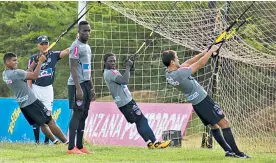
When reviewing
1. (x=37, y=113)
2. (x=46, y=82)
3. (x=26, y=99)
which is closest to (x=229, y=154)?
(x=37, y=113)

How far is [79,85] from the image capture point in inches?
436

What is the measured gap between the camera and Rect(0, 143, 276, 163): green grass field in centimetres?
1033

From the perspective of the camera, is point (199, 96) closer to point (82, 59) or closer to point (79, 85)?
point (79, 85)

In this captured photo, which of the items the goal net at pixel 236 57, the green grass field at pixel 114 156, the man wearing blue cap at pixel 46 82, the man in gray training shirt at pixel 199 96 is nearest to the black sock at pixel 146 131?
the green grass field at pixel 114 156

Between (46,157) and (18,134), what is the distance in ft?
19.2

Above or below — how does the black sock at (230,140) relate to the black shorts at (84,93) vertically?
below

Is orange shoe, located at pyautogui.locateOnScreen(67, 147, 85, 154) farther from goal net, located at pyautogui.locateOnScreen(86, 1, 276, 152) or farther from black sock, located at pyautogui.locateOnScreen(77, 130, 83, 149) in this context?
goal net, located at pyautogui.locateOnScreen(86, 1, 276, 152)

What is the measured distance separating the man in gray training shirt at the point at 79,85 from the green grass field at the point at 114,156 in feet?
1.09

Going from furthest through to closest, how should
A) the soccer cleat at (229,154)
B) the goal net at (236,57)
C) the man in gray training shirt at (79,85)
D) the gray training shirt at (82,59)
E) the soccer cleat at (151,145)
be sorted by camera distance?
the goal net at (236,57)
the soccer cleat at (151,145)
the gray training shirt at (82,59)
the man in gray training shirt at (79,85)
the soccer cleat at (229,154)

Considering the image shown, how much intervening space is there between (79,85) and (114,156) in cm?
117

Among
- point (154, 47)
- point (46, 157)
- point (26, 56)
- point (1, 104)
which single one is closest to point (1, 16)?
point (26, 56)

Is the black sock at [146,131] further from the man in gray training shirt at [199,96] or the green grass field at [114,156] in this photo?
the man in gray training shirt at [199,96]

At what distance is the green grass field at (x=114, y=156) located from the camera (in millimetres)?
10328

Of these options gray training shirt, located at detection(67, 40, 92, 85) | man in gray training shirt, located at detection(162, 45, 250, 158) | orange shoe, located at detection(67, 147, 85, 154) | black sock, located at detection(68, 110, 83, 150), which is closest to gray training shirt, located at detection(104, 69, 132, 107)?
gray training shirt, located at detection(67, 40, 92, 85)
